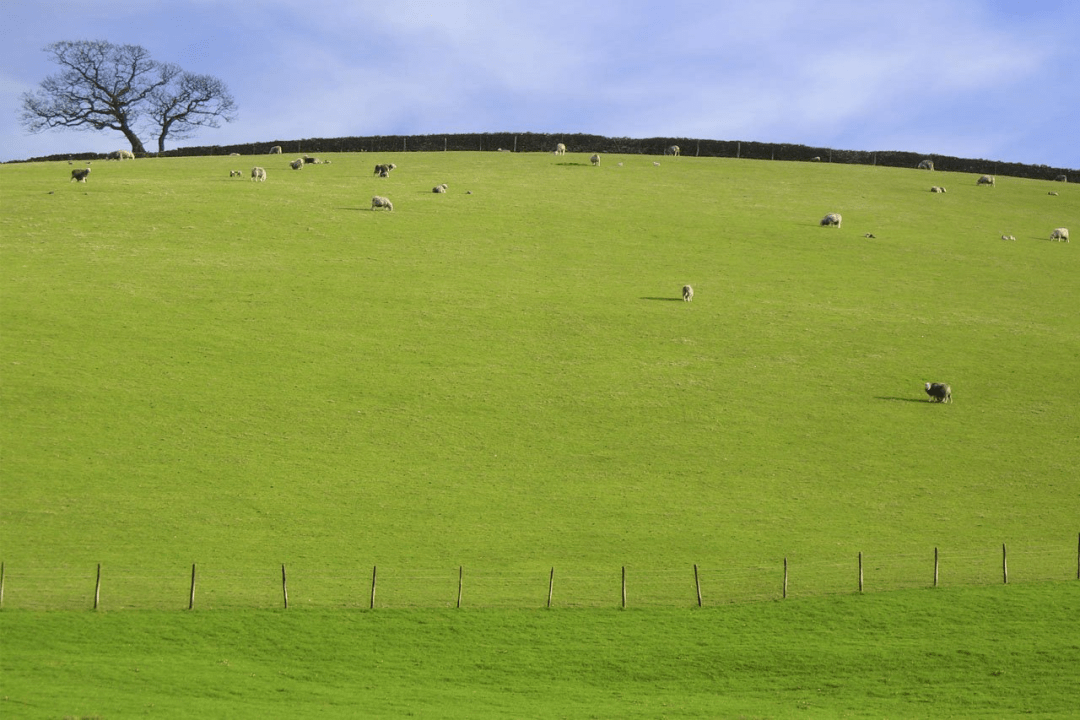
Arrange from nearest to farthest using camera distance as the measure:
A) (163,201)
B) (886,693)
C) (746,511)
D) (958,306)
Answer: (886,693)
(746,511)
(958,306)
(163,201)

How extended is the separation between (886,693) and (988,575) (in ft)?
33.8

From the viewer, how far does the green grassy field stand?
35.9 meters

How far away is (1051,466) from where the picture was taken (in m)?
45.2

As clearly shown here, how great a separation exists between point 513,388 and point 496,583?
16456 millimetres

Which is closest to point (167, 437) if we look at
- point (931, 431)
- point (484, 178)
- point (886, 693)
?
point (886, 693)

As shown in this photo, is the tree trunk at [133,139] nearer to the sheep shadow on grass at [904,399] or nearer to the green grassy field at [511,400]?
the green grassy field at [511,400]

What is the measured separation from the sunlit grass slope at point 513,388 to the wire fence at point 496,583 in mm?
216

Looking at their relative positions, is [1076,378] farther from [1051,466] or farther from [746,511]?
[746,511]

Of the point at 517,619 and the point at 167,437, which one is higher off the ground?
Answer: the point at 167,437

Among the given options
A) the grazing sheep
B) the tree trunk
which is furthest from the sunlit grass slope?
the tree trunk

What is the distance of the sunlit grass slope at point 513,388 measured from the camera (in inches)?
1469

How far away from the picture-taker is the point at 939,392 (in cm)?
5109

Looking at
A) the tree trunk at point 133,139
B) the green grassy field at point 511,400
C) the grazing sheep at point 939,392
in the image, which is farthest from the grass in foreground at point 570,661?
the tree trunk at point 133,139

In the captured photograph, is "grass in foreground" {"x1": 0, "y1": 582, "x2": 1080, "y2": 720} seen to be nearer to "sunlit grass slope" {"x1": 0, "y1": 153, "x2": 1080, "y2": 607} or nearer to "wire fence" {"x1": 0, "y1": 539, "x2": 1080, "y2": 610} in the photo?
"wire fence" {"x1": 0, "y1": 539, "x2": 1080, "y2": 610}
